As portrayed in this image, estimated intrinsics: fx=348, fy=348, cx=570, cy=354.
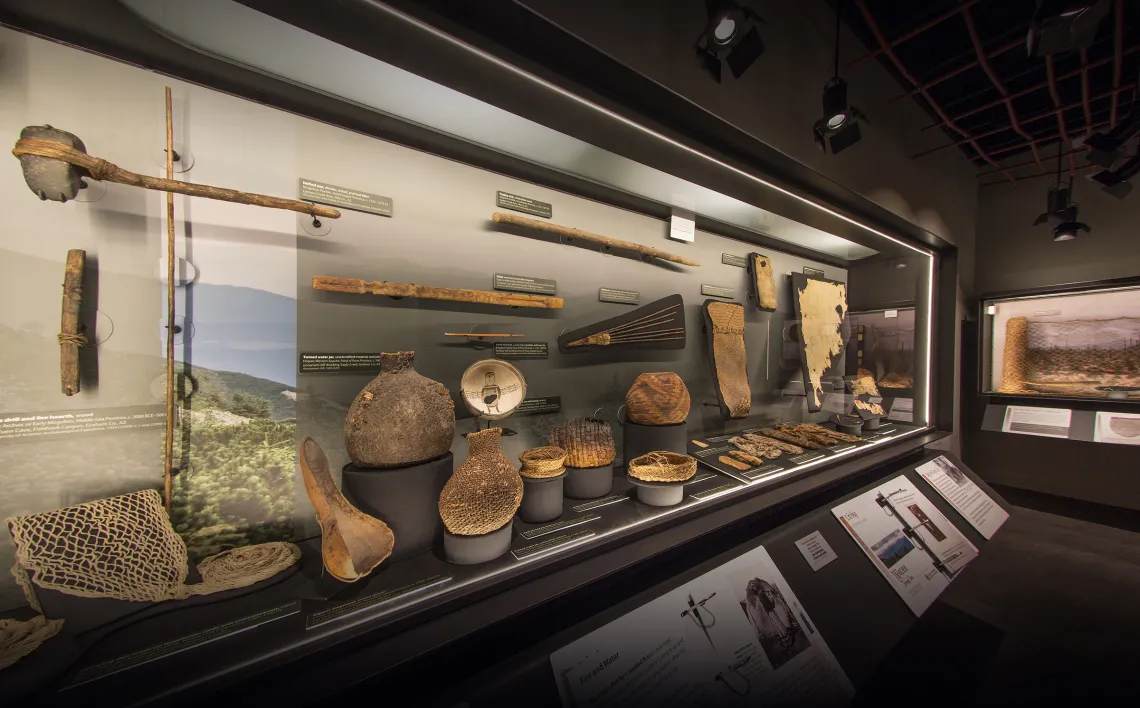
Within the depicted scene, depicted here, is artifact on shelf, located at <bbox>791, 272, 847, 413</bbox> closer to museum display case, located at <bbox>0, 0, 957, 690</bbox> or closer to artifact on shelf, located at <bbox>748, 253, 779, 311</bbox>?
artifact on shelf, located at <bbox>748, 253, 779, 311</bbox>

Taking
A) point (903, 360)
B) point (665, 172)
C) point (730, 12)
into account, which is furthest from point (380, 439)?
point (903, 360)

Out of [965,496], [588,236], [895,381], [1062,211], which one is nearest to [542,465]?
[588,236]

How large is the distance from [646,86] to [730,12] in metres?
0.35

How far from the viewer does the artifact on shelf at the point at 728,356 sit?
1.98 m

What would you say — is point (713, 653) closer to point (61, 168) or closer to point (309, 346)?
point (309, 346)

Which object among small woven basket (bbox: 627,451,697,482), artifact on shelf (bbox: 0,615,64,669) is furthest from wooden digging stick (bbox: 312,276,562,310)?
artifact on shelf (bbox: 0,615,64,669)

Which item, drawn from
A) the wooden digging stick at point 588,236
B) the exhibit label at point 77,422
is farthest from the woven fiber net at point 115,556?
the wooden digging stick at point 588,236

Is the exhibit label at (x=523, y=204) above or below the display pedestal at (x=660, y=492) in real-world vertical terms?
above

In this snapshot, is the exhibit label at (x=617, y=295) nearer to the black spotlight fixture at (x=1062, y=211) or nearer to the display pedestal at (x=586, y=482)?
the display pedestal at (x=586, y=482)

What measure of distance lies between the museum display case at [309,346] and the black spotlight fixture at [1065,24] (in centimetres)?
88

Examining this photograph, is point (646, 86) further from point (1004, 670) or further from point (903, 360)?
point (903, 360)

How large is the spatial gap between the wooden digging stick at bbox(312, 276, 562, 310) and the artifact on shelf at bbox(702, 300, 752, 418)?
1037 millimetres

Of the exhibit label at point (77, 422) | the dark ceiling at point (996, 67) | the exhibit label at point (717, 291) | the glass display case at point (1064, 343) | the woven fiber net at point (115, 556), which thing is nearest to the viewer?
the woven fiber net at point (115, 556)

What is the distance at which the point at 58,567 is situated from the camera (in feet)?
2.23
